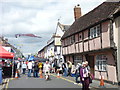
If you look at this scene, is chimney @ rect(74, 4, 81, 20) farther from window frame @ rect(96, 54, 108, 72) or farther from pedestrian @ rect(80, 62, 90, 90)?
pedestrian @ rect(80, 62, 90, 90)

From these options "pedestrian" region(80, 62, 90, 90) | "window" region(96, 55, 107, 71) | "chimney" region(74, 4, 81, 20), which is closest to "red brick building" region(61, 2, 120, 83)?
"window" region(96, 55, 107, 71)

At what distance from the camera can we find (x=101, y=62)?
15.5 m

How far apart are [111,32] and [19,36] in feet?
141

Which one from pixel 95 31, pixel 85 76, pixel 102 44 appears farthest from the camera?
pixel 95 31

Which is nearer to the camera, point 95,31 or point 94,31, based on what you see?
point 95,31

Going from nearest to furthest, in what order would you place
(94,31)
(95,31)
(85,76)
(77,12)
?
(85,76)
(95,31)
(94,31)
(77,12)

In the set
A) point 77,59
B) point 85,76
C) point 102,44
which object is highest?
point 102,44

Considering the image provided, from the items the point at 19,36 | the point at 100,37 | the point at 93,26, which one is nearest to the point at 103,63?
the point at 100,37

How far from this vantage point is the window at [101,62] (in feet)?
49.2

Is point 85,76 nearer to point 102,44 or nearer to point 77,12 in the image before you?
point 102,44

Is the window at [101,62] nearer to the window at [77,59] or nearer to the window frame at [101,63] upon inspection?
the window frame at [101,63]

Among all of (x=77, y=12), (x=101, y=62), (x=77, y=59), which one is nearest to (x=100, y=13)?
(x=101, y=62)

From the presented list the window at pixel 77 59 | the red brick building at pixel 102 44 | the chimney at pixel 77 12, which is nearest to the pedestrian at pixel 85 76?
the red brick building at pixel 102 44

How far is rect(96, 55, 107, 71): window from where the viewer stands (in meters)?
15.0
